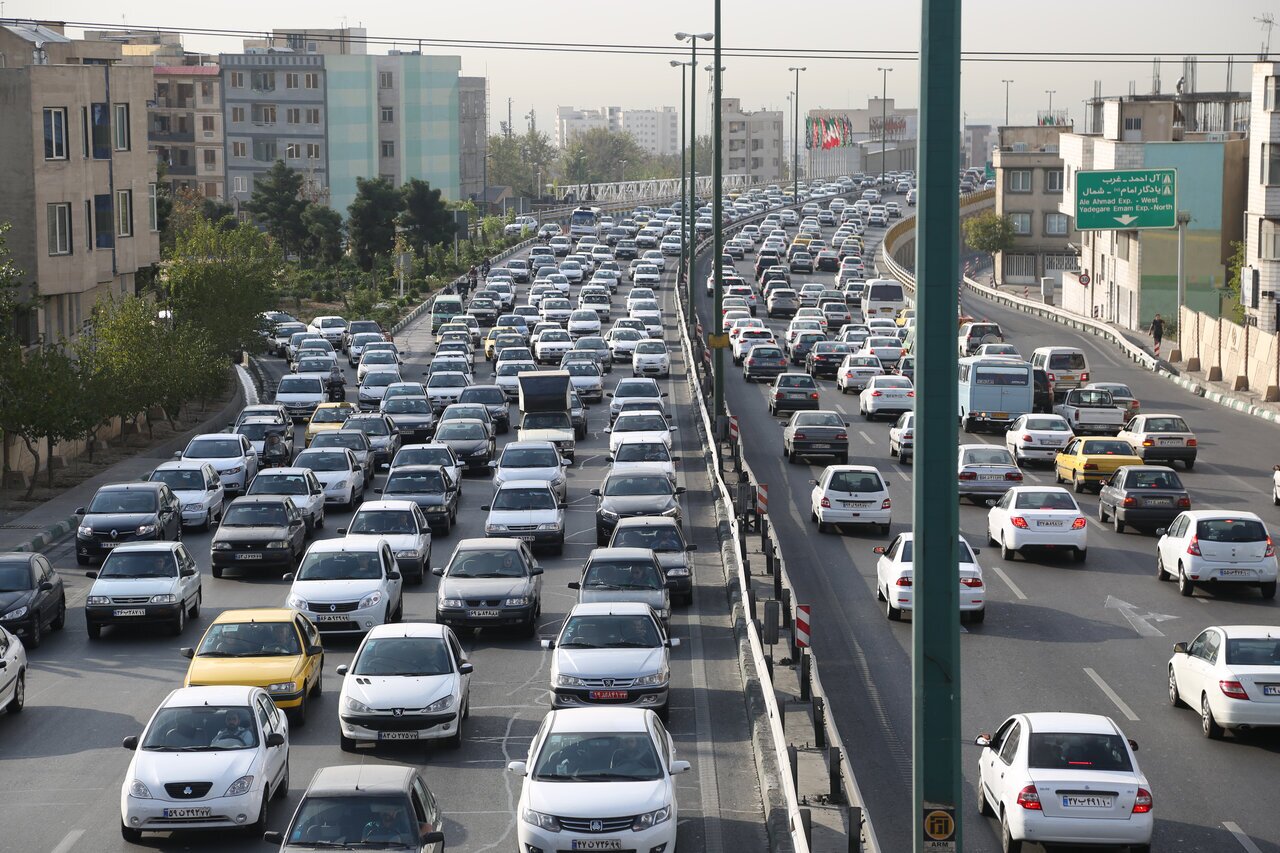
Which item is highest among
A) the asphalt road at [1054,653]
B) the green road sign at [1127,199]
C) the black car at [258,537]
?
the green road sign at [1127,199]

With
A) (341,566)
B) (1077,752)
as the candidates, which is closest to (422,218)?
(341,566)

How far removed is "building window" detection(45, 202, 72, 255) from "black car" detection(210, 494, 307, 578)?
21.7 meters

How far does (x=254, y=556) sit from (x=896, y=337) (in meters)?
36.3

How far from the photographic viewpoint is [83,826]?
679 inches

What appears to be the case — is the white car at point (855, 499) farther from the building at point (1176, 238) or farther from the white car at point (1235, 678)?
the building at point (1176, 238)

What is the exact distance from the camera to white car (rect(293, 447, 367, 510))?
38.1 meters

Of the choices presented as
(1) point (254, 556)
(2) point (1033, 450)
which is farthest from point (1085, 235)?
(1) point (254, 556)

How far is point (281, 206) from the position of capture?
115 meters

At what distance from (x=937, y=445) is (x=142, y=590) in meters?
17.0

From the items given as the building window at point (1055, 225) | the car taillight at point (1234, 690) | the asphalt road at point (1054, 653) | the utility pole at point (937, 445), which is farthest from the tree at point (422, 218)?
the utility pole at point (937, 445)

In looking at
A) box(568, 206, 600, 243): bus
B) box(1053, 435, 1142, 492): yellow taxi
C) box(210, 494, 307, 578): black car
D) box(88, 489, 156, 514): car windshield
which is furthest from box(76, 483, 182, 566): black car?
box(568, 206, 600, 243): bus

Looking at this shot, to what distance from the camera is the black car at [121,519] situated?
32469 millimetres

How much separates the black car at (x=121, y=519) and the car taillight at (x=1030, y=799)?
20.6 meters

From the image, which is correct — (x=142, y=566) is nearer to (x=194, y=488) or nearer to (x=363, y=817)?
(x=194, y=488)
